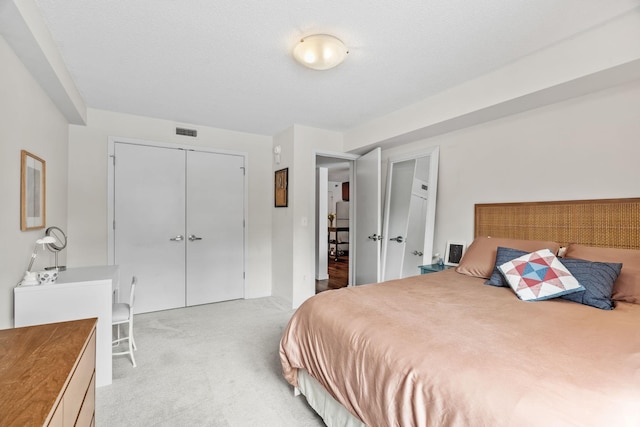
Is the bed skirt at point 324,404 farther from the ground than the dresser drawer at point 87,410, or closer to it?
closer to it

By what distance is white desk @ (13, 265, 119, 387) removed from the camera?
6.39 feet

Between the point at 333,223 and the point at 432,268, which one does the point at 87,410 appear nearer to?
the point at 432,268

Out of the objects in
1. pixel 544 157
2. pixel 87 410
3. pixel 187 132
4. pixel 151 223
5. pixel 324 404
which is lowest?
pixel 324 404

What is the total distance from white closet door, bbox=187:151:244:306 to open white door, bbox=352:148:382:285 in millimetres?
1694

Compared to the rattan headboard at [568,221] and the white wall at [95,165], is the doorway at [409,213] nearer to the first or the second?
the rattan headboard at [568,221]

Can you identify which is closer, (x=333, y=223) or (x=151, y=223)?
(x=151, y=223)

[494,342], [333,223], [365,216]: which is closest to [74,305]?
[494,342]

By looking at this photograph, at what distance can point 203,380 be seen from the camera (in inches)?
85.4

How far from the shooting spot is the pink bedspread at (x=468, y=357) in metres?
0.86

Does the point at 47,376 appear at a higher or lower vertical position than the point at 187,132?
lower

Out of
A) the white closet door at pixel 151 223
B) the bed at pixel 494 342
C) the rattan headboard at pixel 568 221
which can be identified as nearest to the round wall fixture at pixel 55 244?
the white closet door at pixel 151 223

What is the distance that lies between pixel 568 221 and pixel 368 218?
2.18m

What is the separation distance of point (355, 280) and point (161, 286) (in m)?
2.66

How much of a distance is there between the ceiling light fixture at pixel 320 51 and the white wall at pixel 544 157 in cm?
175
